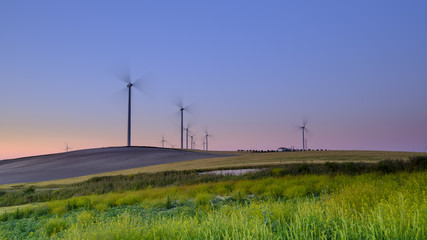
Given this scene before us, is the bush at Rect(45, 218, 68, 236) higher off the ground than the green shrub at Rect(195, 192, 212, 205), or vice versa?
the green shrub at Rect(195, 192, 212, 205)

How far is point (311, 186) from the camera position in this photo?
17.5 m

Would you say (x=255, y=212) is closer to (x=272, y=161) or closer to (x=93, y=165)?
(x=272, y=161)

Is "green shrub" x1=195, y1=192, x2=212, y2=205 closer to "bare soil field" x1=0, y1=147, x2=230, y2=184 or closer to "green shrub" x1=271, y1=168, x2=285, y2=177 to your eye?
"green shrub" x1=271, y1=168, x2=285, y2=177

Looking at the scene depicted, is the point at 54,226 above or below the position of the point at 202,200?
below

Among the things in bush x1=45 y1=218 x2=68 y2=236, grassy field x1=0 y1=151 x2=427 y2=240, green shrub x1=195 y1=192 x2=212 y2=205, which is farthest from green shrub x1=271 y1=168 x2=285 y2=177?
bush x1=45 y1=218 x2=68 y2=236

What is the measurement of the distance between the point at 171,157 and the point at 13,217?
49535 millimetres

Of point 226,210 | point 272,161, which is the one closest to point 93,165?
point 272,161

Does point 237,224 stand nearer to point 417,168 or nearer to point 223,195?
point 223,195

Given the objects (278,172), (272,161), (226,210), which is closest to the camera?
(226,210)

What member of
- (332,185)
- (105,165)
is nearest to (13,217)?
(332,185)

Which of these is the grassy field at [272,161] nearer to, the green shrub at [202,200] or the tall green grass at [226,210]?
the tall green grass at [226,210]

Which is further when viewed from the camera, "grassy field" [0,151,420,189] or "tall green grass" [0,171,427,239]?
"grassy field" [0,151,420,189]

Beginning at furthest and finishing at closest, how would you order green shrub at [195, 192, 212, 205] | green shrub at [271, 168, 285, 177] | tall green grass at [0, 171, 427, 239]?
green shrub at [271, 168, 285, 177], green shrub at [195, 192, 212, 205], tall green grass at [0, 171, 427, 239]

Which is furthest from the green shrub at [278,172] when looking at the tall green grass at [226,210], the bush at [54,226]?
the bush at [54,226]
